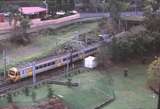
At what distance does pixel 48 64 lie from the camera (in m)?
45.1

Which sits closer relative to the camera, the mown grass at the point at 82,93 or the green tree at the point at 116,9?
the mown grass at the point at 82,93

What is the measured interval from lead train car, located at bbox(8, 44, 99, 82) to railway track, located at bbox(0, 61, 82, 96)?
0.53m

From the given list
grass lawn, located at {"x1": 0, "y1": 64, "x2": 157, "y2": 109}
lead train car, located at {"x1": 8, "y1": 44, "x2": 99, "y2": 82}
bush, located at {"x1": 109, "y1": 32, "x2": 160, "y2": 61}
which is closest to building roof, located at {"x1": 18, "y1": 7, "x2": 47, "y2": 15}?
lead train car, located at {"x1": 8, "y1": 44, "x2": 99, "y2": 82}

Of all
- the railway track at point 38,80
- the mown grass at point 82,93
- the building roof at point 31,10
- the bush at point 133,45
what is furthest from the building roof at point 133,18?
the mown grass at point 82,93

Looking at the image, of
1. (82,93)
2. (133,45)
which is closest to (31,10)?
(133,45)

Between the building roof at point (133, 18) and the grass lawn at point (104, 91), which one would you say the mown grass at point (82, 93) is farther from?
the building roof at point (133, 18)

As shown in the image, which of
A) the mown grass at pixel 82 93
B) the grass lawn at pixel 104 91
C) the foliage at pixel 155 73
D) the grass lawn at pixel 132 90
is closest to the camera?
the foliage at pixel 155 73

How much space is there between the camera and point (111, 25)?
57.2m

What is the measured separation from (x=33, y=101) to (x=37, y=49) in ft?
54.9

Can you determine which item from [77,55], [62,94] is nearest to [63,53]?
[77,55]

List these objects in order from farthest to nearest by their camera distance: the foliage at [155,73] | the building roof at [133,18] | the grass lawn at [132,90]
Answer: the building roof at [133,18] → the grass lawn at [132,90] → the foliage at [155,73]

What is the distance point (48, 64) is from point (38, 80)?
2998 mm

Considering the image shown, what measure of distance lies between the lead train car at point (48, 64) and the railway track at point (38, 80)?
0.53 metres

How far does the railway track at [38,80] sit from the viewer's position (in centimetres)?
3928
